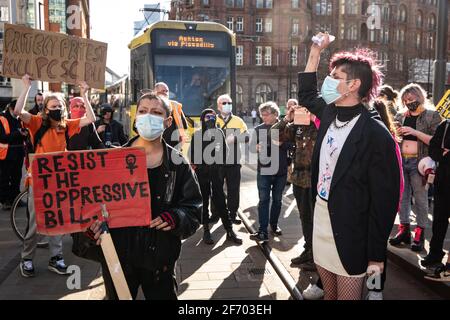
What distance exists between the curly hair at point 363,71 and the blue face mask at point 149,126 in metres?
1.18

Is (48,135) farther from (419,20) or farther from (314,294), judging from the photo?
(419,20)

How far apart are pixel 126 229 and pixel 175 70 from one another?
28.9 feet

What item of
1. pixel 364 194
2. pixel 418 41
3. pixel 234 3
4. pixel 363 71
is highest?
pixel 234 3

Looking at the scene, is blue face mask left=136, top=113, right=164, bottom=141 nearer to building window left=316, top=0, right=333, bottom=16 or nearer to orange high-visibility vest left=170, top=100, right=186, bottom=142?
orange high-visibility vest left=170, top=100, right=186, bottom=142

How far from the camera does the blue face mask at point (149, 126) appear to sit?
2.85 m

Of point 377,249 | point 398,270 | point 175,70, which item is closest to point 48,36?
point 377,249

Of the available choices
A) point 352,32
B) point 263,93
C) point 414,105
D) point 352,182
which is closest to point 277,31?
point 263,93

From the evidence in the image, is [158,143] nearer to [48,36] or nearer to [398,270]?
[48,36]

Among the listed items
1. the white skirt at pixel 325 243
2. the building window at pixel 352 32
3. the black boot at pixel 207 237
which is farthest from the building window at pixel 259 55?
the white skirt at pixel 325 243

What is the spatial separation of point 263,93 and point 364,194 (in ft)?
202

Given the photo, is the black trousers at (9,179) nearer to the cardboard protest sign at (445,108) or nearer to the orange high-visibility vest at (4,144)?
the orange high-visibility vest at (4,144)

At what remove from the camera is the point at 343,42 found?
2544 inches

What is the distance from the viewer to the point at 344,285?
9.30 feet
